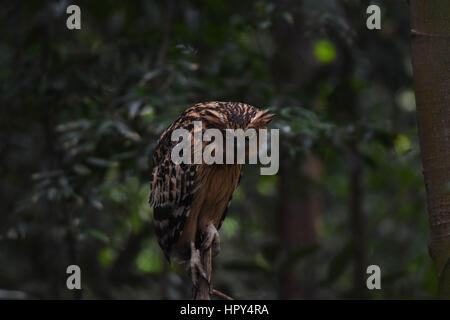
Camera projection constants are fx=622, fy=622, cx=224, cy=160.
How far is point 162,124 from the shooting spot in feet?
11.4

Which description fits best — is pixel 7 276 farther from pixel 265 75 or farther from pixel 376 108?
pixel 376 108

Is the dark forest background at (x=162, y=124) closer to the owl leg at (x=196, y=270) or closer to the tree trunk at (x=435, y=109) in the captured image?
the tree trunk at (x=435, y=109)

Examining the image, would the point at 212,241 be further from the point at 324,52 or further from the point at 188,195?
the point at 324,52

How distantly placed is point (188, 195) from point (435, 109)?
113 centimetres

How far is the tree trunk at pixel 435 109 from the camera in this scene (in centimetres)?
200

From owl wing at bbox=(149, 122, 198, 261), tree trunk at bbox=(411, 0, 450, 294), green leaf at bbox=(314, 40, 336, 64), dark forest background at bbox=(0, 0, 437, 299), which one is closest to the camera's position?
tree trunk at bbox=(411, 0, 450, 294)

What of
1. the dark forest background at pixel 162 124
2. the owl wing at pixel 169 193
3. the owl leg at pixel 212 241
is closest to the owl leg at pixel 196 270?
the owl leg at pixel 212 241

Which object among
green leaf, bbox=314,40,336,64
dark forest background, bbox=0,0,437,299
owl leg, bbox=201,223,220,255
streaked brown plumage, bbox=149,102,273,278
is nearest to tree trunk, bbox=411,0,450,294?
dark forest background, bbox=0,0,437,299

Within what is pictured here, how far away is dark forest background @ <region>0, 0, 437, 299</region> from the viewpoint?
367 cm

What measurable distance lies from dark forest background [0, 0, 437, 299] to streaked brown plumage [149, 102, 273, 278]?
2.20 ft

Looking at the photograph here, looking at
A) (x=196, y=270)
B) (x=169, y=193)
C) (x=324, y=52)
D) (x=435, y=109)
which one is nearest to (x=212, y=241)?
(x=196, y=270)

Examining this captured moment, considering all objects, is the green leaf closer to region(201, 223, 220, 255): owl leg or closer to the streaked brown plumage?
the streaked brown plumage

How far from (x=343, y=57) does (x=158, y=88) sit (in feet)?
5.89

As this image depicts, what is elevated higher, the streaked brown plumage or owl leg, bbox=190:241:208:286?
the streaked brown plumage
